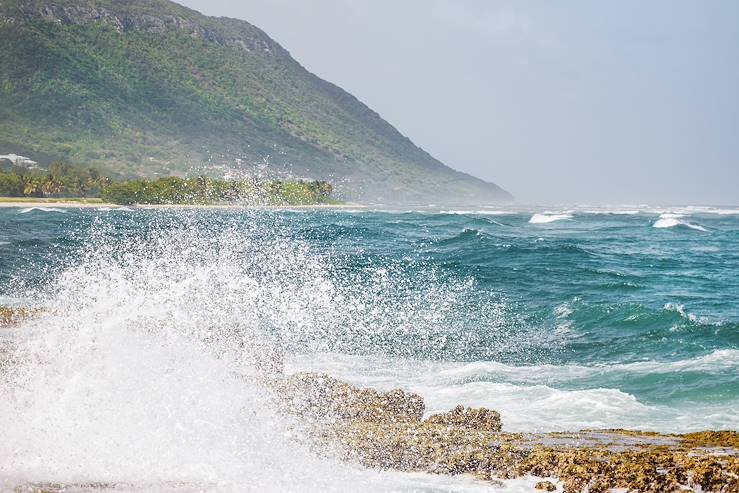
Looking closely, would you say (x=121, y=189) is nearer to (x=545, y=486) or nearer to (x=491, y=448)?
(x=491, y=448)

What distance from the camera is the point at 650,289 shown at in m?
38.5

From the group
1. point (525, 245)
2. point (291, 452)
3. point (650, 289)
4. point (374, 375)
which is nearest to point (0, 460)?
point (291, 452)

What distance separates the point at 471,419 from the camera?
15031 millimetres

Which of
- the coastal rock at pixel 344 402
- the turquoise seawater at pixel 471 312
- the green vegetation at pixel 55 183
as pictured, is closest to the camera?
the coastal rock at pixel 344 402

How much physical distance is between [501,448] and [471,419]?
2.20 m

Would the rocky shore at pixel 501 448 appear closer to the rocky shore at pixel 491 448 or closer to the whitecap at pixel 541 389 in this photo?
the rocky shore at pixel 491 448

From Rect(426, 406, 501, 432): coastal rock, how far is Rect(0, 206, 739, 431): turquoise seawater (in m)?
1.60

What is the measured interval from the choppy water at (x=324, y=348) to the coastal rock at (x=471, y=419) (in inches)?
55.3

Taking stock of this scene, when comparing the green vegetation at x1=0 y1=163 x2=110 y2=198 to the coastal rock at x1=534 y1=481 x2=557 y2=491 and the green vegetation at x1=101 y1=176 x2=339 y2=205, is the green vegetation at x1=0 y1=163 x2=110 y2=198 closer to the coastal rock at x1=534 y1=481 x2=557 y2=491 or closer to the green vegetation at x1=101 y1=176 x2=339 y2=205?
the green vegetation at x1=101 y1=176 x2=339 y2=205

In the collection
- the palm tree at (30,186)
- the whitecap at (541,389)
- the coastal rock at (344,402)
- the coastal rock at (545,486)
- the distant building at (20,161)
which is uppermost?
the distant building at (20,161)

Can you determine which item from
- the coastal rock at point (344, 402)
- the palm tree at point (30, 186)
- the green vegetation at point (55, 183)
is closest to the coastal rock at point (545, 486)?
the coastal rock at point (344, 402)

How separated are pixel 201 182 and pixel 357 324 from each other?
13102 centimetres

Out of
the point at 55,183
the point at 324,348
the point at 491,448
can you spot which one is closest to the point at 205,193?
the point at 55,183

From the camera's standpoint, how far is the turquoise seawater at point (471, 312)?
19703 mm
